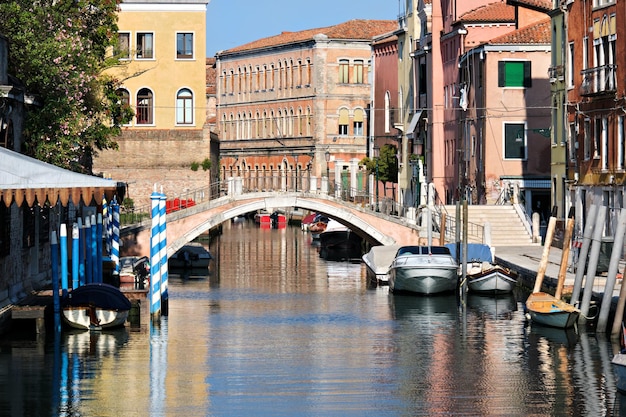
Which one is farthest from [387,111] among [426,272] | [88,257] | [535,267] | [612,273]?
[612,273]

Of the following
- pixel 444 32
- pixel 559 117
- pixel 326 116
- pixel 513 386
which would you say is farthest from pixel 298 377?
pixel 326 116

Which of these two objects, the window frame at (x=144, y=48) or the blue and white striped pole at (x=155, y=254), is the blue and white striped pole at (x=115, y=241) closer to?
the blue and white striped pole at (x=155, y=254)

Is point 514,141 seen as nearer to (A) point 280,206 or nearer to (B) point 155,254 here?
(A) point 280,206

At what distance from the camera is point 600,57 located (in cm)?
4131

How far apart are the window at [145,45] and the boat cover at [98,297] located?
29.8 meters

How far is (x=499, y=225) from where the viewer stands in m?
49.3

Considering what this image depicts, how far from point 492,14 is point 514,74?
5144mm

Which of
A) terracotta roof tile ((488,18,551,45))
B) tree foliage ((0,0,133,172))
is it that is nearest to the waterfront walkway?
terracotta roof tile ((488,18,551,45))

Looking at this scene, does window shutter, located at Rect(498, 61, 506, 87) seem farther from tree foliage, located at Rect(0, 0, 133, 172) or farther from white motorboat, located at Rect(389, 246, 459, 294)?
tree foliage, located at Rect(0, 0, 133, 172)

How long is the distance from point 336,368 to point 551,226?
929 centimetres

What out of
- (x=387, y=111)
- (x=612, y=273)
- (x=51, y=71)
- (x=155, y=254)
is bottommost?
(x=612, y=273)

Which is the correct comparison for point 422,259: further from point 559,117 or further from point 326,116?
point 326,116

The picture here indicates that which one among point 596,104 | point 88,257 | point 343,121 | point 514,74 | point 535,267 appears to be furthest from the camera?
point 343,121

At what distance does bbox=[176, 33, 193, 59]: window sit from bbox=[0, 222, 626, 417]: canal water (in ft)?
67.6
